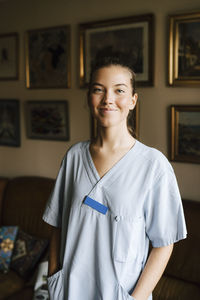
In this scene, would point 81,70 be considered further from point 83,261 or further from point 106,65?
point 83,261

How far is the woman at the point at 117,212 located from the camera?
1.17 metres

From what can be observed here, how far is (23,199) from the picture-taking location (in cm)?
311

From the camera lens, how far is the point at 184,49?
7.95ft

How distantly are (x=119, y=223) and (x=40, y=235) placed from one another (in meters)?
1.94

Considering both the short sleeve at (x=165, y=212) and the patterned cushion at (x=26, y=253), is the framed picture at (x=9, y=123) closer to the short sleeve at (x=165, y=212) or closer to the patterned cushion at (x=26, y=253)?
the patterned cushion at (x=26, y=253)

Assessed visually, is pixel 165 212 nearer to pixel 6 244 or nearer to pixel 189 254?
pixel 189 254

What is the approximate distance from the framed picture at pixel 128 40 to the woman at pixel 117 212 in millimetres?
1396

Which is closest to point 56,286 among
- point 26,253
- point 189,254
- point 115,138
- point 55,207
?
point 55,207

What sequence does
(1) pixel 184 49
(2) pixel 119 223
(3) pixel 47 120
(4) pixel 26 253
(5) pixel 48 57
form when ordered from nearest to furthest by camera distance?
(2) pixel 119 223, (1) pixel 184 49, (4) pixel 26 253, (5) pixel 48 57, (3) pixel 47 120

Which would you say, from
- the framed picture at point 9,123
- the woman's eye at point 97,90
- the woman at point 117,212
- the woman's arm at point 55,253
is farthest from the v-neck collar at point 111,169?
the framed picture at point 9,123

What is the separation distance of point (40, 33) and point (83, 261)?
251 cm

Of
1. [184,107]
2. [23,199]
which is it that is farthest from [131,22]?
[23,199]

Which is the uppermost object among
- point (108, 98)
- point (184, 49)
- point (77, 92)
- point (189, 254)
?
point (184, 49)

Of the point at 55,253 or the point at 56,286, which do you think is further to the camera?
the point at 55,253
